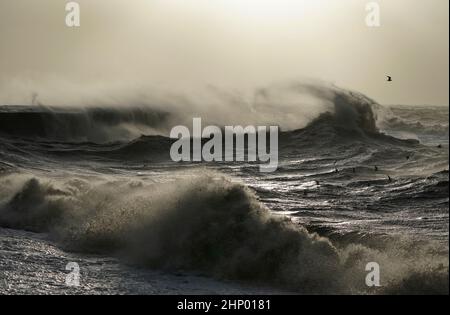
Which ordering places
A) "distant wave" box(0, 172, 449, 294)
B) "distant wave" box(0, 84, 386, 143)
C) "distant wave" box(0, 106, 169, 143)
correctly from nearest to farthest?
1. "distant wave" box(0, 172, 449, 294)
2. "distant wave" box(0, 84, 386, 143)
3. "distant wave" box(0, 106, 169, 143)

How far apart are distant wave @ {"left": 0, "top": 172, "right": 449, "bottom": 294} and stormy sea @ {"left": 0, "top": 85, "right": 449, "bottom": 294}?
2cm

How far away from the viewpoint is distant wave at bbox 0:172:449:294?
8180 millimetres

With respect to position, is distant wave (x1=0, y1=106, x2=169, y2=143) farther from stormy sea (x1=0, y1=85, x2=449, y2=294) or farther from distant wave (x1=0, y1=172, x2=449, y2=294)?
distant wave (x1=0, y1=172, x2=449, y2=294)

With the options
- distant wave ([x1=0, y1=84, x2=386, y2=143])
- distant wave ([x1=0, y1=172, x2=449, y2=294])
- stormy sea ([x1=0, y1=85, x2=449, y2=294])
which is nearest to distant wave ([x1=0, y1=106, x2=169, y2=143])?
distant wave ([x1=0, y1=84, x2=386, y2=143])

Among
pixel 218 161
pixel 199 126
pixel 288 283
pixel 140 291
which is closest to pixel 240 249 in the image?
pixel 288 283

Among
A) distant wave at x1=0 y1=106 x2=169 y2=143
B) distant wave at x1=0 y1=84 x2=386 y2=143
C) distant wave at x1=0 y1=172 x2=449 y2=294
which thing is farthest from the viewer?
distant wave at x1=0 y1=106 x2=169 y2=143

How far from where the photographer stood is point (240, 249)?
30.6 feet

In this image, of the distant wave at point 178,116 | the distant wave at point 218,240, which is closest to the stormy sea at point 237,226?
the distant wave at point 218,240

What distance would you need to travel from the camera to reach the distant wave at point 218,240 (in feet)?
26.8

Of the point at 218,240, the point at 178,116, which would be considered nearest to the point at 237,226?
the point at 218,240

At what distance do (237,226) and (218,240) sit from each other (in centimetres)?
40
